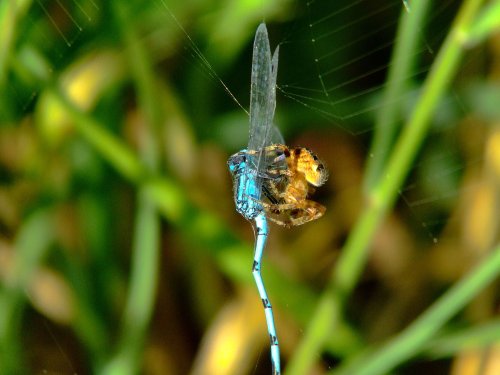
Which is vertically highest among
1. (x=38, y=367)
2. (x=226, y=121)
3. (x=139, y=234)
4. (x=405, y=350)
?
(x=226, y=121)

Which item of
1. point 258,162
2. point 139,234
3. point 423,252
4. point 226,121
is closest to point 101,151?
point 139,234

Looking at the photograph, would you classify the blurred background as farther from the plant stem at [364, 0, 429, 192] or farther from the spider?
the plant stem at [364, 0, 429, 192]

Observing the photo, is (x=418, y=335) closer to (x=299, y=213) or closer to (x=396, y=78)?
(x=299, y=213)

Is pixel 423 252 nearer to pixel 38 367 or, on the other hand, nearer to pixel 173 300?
pixel 173 300

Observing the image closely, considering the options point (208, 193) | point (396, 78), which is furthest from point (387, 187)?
point (208, 193)

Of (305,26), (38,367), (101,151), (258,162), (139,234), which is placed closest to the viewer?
(258,162)

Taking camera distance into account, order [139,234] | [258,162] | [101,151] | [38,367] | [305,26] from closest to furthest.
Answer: [258,162]
[101,151]
[139,234]
[305,26]
[38,367]
